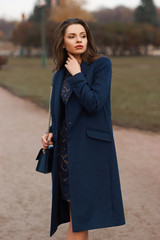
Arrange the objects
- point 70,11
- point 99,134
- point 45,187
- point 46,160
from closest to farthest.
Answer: point 99,134 → point 46,160 → point 45,187 → point 70,11

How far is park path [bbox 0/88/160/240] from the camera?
139 inches

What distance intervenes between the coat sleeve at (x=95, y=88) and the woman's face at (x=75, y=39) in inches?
5.9

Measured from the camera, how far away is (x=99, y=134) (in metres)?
2.45

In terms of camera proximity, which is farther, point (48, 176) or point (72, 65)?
point (48, 176)

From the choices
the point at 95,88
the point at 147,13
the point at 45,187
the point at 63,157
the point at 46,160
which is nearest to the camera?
→ the point at 95,88

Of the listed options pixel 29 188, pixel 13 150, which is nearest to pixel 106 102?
pixel 29 188

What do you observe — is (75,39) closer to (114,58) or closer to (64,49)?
(64,49)

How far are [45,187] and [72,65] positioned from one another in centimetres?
258

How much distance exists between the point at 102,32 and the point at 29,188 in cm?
6431

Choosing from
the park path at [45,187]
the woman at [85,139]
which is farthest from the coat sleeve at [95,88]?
the park path at [45,187]

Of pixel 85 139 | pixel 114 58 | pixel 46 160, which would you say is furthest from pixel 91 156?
pixel 114 58

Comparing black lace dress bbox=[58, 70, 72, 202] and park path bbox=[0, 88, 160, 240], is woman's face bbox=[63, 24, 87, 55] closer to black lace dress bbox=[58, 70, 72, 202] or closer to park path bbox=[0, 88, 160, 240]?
black lace dress bbox=[58, 70, 72, 202]

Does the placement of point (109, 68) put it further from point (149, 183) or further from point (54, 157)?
point (149, 183)

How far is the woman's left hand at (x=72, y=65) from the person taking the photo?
241 centimetres
